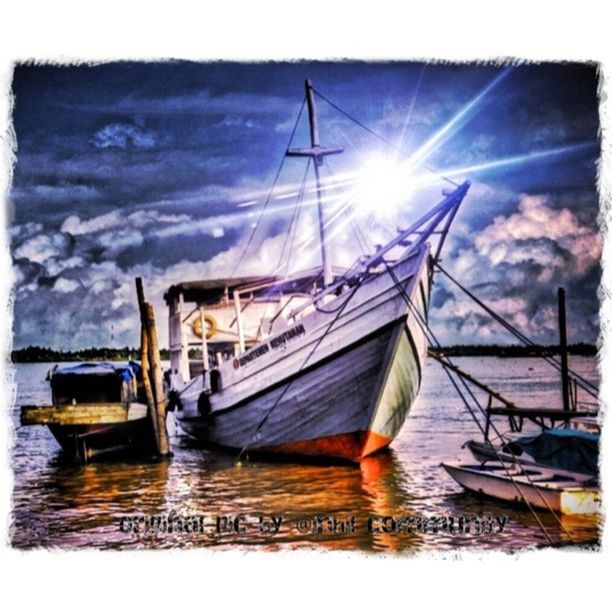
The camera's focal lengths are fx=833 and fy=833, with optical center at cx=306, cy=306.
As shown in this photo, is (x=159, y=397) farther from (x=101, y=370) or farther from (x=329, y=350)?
(x=329, y=350)

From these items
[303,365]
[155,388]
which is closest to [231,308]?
[155,388]

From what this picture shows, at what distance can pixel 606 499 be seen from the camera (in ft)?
25.6

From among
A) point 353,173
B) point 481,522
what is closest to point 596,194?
point 353,173

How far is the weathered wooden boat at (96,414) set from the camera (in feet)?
33.5

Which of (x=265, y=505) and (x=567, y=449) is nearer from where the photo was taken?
(x=265, y=505)

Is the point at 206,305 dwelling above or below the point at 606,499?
above

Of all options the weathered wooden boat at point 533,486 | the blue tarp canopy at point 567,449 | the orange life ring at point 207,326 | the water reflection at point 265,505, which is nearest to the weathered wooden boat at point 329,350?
the orange life ring at point 207,326

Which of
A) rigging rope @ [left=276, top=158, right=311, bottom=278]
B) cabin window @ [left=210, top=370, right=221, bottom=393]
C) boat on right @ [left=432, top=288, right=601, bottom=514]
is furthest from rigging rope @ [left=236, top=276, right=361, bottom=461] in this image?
boat on right @ [left=432, top=288, right=601, bottom=514]

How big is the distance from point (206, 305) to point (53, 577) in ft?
14.7

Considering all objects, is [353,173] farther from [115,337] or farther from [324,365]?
[115,337]

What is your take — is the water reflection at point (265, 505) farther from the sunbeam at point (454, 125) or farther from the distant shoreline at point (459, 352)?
the sunbeam at point (454, 125)

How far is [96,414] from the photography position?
10305mm

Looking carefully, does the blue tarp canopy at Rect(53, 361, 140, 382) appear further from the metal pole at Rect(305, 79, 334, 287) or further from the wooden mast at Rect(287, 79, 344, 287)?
the wooden mast at Rect(287, 79, 344, 287)

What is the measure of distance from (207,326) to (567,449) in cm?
524
